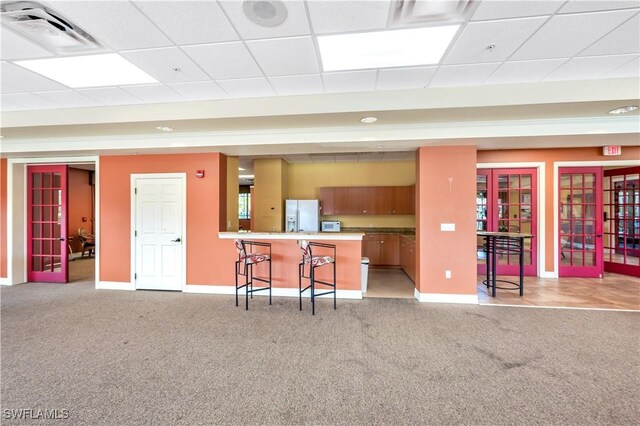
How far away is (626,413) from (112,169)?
6.81 meters

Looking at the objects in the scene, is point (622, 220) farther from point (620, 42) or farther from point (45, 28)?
point (45, 28)

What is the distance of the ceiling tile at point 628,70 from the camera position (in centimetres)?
248

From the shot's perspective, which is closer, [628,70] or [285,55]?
[285,55]

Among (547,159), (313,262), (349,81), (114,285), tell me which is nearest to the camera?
(349,81)

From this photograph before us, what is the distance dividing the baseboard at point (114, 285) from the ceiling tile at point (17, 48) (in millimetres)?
3545

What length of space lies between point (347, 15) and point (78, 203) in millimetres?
9600

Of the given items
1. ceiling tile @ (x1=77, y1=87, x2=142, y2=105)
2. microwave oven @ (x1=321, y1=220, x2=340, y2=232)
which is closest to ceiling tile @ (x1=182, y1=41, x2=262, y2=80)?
ceiling tile @ (x1=77, y1=87, x2=142, y2=105)

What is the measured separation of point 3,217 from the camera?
5129 millimetres

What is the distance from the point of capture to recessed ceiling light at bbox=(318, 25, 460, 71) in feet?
6.94

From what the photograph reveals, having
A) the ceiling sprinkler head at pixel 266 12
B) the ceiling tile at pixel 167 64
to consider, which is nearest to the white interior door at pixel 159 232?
the ceiling tile at pixel 167 64

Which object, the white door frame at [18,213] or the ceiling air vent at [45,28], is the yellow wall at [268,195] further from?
the ceiling air vent at [45,28]

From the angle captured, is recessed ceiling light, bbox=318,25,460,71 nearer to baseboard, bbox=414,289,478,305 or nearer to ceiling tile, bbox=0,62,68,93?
ceiling tile, bbox=0,62,68,93

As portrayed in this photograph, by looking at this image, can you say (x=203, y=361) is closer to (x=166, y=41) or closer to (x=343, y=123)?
(x=166, y=41)

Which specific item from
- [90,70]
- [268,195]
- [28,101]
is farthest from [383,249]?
[28,101]
